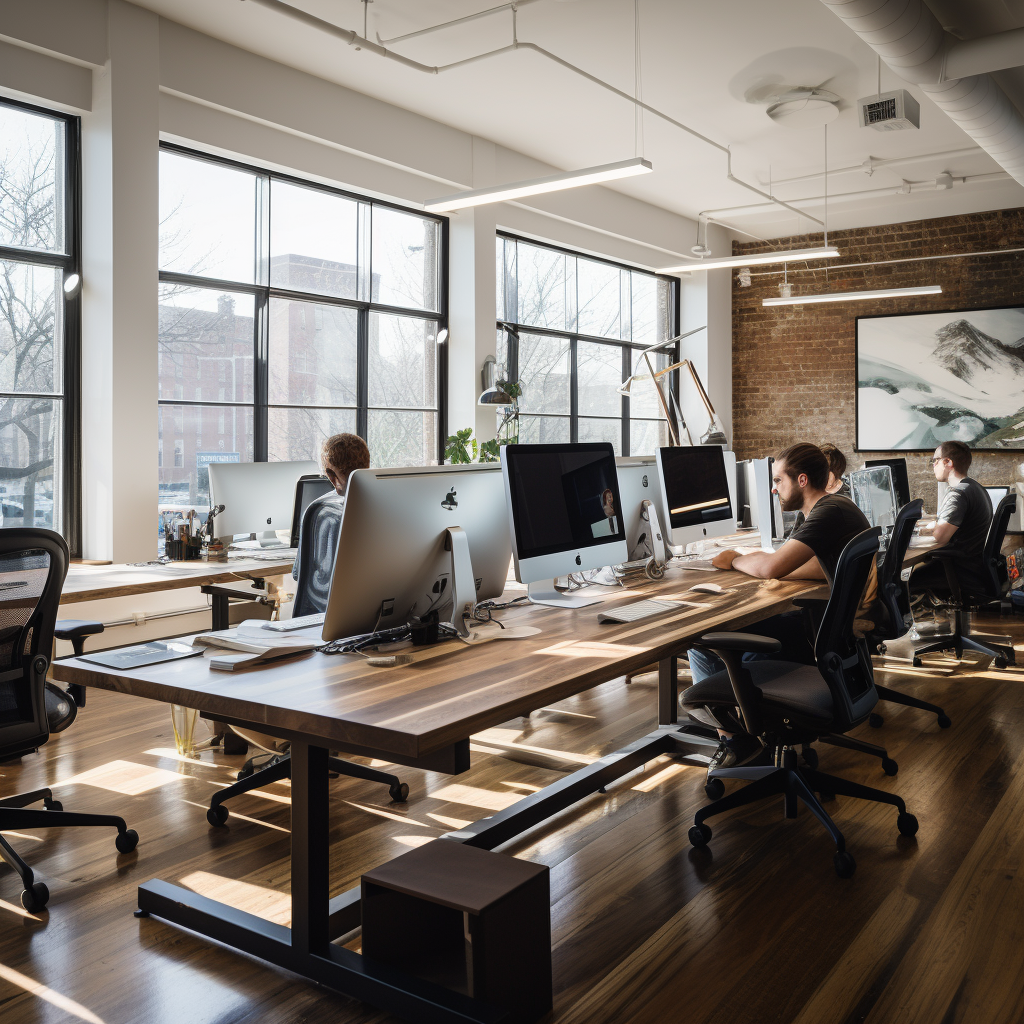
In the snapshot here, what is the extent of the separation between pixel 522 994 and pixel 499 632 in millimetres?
995

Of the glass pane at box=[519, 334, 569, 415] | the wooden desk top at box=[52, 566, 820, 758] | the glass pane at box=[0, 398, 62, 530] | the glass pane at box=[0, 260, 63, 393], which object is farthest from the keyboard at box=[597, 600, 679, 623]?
the glass pane at box=[519, 334, 569, 415]

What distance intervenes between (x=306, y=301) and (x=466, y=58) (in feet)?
6.07

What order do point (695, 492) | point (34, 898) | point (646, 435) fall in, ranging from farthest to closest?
point (646, 435), point (695, 492), point (34, 898)

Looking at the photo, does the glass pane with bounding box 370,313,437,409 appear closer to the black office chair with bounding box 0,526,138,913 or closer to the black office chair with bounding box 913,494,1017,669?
the black office chair with bounding box 913,494,1017,669

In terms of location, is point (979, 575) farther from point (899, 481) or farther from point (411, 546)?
→ point (411, 546)

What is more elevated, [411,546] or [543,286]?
[543,286]

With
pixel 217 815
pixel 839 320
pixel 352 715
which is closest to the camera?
pixel 352 715

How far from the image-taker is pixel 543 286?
8.36m

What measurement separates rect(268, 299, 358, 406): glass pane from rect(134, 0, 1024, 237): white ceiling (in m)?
1.48

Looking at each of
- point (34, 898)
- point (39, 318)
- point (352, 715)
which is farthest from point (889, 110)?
point (34, 898)

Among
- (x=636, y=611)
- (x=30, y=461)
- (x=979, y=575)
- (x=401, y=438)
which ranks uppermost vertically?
(x=401, y=438)

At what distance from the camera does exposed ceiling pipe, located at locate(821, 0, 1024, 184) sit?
13.1 ft

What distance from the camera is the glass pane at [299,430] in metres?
6.16

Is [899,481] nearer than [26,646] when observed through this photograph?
No
